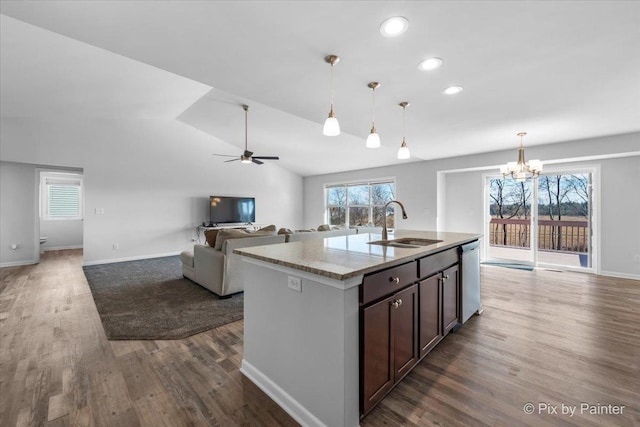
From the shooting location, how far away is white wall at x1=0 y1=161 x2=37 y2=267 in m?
5.26

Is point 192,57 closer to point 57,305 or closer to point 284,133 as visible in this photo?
point 57,305

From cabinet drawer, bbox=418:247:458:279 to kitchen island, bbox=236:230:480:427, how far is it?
0.01 m

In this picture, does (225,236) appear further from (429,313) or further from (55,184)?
(55,184)

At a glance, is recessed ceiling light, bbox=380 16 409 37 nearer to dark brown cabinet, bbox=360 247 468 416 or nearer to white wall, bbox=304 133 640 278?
dark brown cabinet, bbox=360 247 468 416

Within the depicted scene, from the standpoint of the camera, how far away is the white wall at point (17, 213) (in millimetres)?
5262

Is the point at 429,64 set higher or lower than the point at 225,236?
higher

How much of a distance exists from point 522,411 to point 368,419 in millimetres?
917

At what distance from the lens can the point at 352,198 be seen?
834 centimetres

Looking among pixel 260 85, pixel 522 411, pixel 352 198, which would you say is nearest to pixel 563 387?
pixel 522 411

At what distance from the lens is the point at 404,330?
5.78 ft

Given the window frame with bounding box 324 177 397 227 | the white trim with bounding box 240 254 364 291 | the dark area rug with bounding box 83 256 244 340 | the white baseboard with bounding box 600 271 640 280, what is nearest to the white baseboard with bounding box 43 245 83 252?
the dark area rug with bounding box 83 256 244 340

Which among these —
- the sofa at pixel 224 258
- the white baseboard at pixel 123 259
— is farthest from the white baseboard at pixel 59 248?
the sofa at pixel 224 258

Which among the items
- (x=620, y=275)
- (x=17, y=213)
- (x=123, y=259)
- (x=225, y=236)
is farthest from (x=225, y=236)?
(x=620, y=275)

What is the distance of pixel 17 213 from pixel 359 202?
7.74 m
